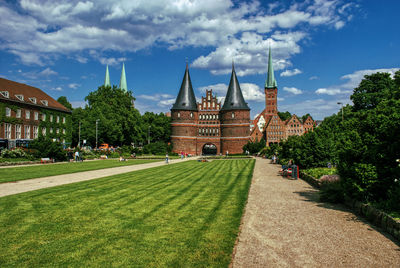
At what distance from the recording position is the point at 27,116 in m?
44.6

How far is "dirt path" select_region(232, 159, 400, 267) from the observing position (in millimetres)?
5418

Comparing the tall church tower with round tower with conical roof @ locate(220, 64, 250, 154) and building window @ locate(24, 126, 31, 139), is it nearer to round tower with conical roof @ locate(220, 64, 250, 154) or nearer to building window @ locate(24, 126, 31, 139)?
round tower with conical roof @ locate(220, 64, 250, 154)

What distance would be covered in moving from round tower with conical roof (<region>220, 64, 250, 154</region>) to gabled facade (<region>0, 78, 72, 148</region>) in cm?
Answer: 3380

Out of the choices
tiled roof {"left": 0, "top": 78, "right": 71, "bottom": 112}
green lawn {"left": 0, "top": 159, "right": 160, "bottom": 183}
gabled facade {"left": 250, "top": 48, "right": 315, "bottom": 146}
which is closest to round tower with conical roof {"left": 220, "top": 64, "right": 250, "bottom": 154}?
gabled facade {"left": 250, "top": 48, "right": 315, "bottom": 146}

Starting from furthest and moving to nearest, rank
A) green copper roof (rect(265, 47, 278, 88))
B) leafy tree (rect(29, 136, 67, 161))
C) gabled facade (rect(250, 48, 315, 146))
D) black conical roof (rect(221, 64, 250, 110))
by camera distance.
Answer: green copper roof (rect(265, 47, 278, 88)) → gabled facade (rect(250, 48, 315, 146)) → black conical roof (rect(221, 64, 250, 110)) → leafy tree (rect(29, 136, 67, 161))

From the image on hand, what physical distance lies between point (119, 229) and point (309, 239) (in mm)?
4484

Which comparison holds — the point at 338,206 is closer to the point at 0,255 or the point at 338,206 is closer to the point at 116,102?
the point at 0,255

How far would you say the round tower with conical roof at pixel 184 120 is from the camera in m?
66.6

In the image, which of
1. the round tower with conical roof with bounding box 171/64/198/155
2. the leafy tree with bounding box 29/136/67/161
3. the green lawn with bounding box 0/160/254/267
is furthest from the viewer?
the round tower with conical roof with bounding box 171/64/198/155

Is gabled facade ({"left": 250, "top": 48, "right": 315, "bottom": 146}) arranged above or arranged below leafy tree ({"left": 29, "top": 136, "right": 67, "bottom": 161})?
above

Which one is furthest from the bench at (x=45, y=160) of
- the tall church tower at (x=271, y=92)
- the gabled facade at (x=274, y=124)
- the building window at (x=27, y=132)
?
the tall church tower at (x=271, y=92)

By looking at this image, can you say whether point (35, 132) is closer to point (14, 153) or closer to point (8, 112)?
point (8, 112)

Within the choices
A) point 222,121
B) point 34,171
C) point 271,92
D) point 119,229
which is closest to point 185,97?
point 222,121

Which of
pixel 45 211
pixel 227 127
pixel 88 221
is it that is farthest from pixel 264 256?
pixel 227 127
